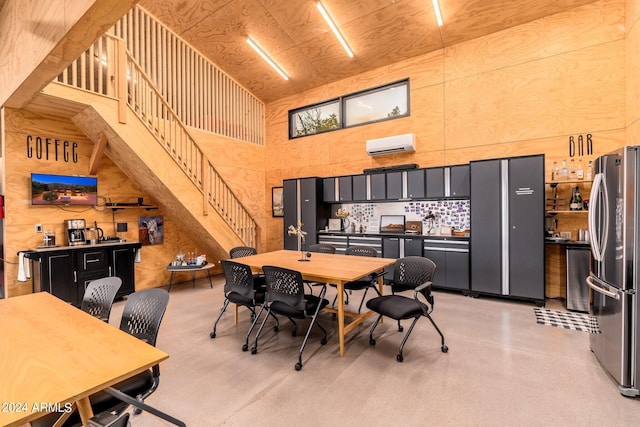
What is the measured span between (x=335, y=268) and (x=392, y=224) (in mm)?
3106

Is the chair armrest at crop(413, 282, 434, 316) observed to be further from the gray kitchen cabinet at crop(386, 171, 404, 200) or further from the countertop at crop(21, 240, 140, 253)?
the countertop at crop(21, 240, 140, 253)

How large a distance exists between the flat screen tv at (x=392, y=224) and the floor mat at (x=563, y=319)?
101 inches

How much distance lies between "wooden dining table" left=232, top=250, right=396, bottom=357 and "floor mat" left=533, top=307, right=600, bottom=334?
2.18 m

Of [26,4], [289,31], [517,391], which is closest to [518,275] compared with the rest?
[517,391]

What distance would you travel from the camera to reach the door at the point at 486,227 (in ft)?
15.6

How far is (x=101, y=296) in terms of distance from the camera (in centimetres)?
250

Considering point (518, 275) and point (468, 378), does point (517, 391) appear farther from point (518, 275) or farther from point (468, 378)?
point (518, 275)

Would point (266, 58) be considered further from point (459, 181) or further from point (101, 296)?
point (101, 296)

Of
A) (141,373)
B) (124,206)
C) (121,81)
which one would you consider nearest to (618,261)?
(141,373)

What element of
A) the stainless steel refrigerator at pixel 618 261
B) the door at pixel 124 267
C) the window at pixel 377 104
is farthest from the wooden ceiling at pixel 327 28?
the door at pixel 124 267

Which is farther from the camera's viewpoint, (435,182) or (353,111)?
(353,111)

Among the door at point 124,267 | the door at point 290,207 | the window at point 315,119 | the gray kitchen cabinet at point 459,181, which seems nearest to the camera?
the door at point 124,267

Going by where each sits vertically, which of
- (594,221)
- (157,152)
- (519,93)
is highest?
(519,93)

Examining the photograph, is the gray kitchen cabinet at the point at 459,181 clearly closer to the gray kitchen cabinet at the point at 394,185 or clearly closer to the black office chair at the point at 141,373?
the gray kitchen cabinet at the point at 394,185
